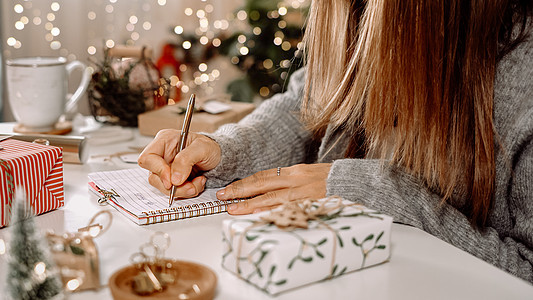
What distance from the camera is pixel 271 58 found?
2416 millimetres

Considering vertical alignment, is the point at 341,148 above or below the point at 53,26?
below

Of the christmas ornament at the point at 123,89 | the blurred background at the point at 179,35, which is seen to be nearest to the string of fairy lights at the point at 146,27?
the blurred background at the point at 179,35

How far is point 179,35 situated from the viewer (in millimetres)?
2604

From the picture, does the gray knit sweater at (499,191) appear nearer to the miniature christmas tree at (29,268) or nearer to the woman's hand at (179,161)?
the woman's hand at (179,161)

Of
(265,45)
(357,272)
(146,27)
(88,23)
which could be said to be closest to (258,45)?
(265,45)

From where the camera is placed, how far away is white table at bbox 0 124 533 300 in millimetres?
575

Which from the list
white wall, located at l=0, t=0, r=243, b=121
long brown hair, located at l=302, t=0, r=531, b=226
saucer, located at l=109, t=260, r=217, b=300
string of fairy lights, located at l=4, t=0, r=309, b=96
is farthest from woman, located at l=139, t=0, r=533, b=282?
white wall, located at l=0, t=0, r=243, b=121

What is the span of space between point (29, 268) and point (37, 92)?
2.66 feet

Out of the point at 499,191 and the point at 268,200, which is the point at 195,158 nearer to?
the point at 268,200

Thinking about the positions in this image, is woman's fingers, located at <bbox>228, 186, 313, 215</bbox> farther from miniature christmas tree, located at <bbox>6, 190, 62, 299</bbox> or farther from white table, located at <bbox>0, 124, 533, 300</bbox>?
miniature christmas tree, located at <bbox>6, 190, 62, 299</bbox>

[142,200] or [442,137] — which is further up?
[442,137]

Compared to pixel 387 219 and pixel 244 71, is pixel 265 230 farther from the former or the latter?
pixel 244 71

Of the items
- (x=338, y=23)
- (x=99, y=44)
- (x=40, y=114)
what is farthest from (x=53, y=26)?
(x=338, y=23)

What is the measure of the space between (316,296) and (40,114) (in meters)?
0.89
